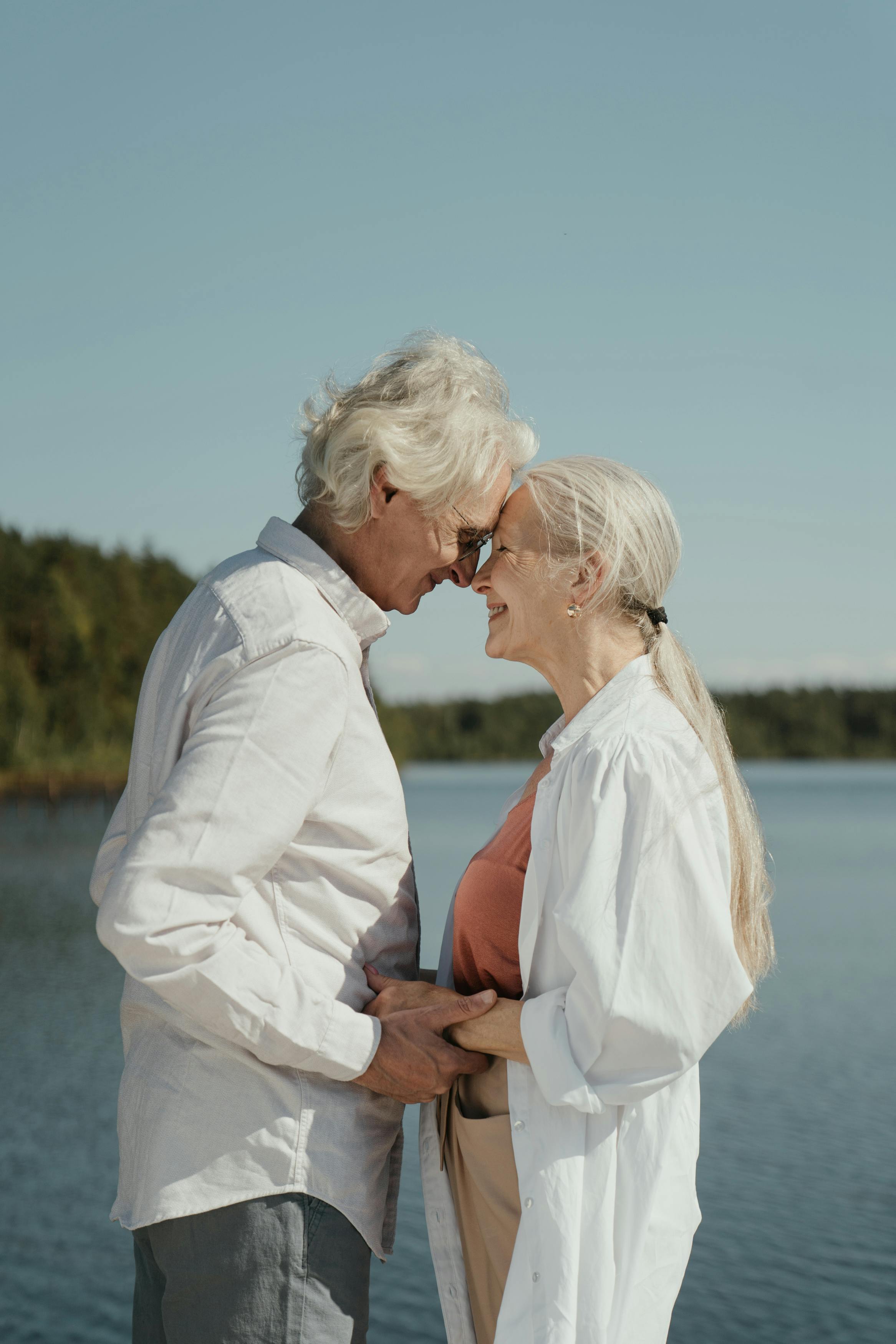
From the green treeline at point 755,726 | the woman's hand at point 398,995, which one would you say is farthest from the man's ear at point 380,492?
the green treeline at point 755,726

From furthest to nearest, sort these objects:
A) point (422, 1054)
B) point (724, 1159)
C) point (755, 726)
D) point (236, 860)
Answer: point (755, 726)
point (724, 1159)
point (422, 1054)
point (236, 860)

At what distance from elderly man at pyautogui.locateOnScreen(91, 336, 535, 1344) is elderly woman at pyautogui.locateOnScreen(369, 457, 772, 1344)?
16cm

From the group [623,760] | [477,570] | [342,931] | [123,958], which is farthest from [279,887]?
[477,570]

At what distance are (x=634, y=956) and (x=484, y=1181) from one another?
0.61 m

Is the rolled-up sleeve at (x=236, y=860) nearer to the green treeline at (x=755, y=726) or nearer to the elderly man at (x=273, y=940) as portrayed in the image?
the elderly man at (x=273, y=940)

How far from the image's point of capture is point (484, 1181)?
7.37ft

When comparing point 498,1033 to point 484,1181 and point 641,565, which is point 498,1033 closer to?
point 484,1181

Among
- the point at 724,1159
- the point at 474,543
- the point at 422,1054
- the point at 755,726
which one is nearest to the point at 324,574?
the point at 474,543

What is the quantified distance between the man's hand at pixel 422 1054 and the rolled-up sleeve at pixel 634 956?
0.50ft

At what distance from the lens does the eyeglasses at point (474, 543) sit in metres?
2.49

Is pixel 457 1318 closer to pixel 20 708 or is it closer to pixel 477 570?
pixel 477 570

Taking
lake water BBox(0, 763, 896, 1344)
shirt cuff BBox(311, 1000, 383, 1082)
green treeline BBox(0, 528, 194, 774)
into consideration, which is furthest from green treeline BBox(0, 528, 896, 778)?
shirt cuff BBox(311, 1000, 383, 1082)

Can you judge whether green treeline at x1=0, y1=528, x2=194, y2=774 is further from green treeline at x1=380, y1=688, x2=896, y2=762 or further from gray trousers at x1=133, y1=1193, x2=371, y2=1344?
gray trousers at x1=133, y1=1193, x2=371, y2=1344

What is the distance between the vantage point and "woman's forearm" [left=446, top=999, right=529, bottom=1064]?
214 centimetres
